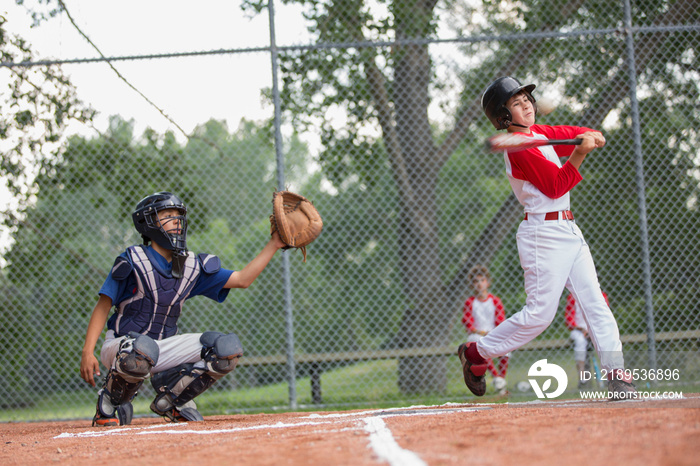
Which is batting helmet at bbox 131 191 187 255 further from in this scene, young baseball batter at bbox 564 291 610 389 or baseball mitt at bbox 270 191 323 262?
young baseball batter at bbox 564 291 610 389

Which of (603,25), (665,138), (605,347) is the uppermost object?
(603,25)

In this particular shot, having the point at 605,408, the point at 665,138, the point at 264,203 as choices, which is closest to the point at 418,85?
the point at 665,138

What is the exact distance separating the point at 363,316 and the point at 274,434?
627 centimetres

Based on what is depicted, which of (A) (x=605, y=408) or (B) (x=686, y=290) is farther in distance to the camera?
(B) (x=686, y=290)

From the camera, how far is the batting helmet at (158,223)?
11.3 feet

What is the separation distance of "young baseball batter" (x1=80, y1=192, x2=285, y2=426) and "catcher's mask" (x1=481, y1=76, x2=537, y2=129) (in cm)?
130

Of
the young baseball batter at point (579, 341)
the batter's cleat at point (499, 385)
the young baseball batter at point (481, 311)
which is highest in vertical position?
the young baseball batter at point (481, 311)

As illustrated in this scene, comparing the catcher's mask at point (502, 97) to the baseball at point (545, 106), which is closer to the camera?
the catcher's mask at point (502, 97)

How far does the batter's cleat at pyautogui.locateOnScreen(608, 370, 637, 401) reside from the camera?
2947mm

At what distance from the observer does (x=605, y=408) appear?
101 inches

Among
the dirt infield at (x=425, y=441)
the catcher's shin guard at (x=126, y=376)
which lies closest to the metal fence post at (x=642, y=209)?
A: the dirt infield at (x=425, y=441)

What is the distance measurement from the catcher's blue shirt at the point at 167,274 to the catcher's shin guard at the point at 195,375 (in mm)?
253

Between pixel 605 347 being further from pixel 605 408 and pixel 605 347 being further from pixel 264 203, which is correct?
pixel 264 203

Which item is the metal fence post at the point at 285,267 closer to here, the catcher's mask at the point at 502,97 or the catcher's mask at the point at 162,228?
the catcher's mask at the point at 162,228
